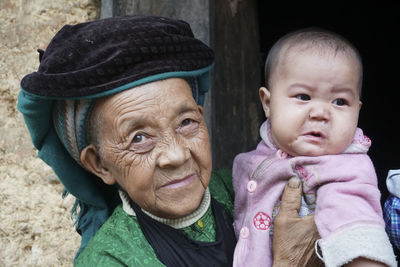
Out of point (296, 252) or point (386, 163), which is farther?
point (386, 163)

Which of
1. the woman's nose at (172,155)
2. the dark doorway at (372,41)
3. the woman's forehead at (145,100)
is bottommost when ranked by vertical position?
the dark doorway at (372,41)

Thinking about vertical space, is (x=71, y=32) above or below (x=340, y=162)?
above

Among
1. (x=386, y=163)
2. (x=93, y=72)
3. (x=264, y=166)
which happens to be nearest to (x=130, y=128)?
(x=93, y=72)

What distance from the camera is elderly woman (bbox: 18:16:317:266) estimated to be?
1.66 meters

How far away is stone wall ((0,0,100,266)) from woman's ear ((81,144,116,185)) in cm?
86

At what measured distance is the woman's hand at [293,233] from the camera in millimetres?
1762

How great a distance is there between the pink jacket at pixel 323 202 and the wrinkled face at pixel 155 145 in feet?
0.94

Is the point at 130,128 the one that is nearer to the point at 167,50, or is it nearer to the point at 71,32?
the point at 167,50

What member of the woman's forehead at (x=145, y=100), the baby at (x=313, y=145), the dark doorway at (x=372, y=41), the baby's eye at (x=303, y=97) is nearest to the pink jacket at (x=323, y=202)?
the baby at (x=313, y=145)

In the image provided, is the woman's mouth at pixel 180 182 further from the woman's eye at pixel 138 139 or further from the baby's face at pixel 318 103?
the baby's face at pixel 318 103

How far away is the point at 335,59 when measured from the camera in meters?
1.78

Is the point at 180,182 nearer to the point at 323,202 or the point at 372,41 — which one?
the point at 323,202

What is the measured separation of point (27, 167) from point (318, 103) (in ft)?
5.97

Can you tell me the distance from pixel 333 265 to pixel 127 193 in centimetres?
92
